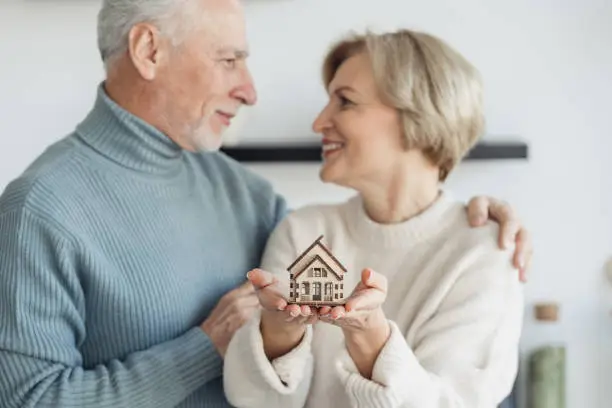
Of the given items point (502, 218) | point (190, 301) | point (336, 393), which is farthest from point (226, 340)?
point (502, 218)

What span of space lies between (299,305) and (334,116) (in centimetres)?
51

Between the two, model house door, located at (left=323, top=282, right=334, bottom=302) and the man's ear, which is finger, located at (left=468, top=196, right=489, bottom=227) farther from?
the man's ear

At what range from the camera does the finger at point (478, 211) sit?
1623 millimetres

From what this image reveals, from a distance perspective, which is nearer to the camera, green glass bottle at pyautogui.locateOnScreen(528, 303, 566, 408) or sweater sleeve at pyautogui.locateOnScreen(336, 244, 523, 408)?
sweater sleeve at pyautogui.locateOnScreen(336, 244, 523, 408)

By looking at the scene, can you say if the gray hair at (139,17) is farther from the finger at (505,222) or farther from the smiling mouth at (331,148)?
the finger at (505,222)

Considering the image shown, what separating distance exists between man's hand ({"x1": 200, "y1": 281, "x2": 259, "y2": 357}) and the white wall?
1.08 meters

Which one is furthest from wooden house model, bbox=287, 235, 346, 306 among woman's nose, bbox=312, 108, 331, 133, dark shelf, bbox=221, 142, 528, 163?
dark shelf, bbox=221, 142, 528, 163

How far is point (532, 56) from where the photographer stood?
266 centimetres

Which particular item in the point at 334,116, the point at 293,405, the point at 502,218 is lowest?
the point at 293,405

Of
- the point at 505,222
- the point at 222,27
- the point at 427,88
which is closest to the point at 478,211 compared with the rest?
the point at 505,222

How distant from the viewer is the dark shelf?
256 cm

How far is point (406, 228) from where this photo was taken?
1.63m

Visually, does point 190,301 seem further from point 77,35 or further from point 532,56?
point 532,56

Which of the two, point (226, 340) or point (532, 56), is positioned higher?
point (532, 56)
